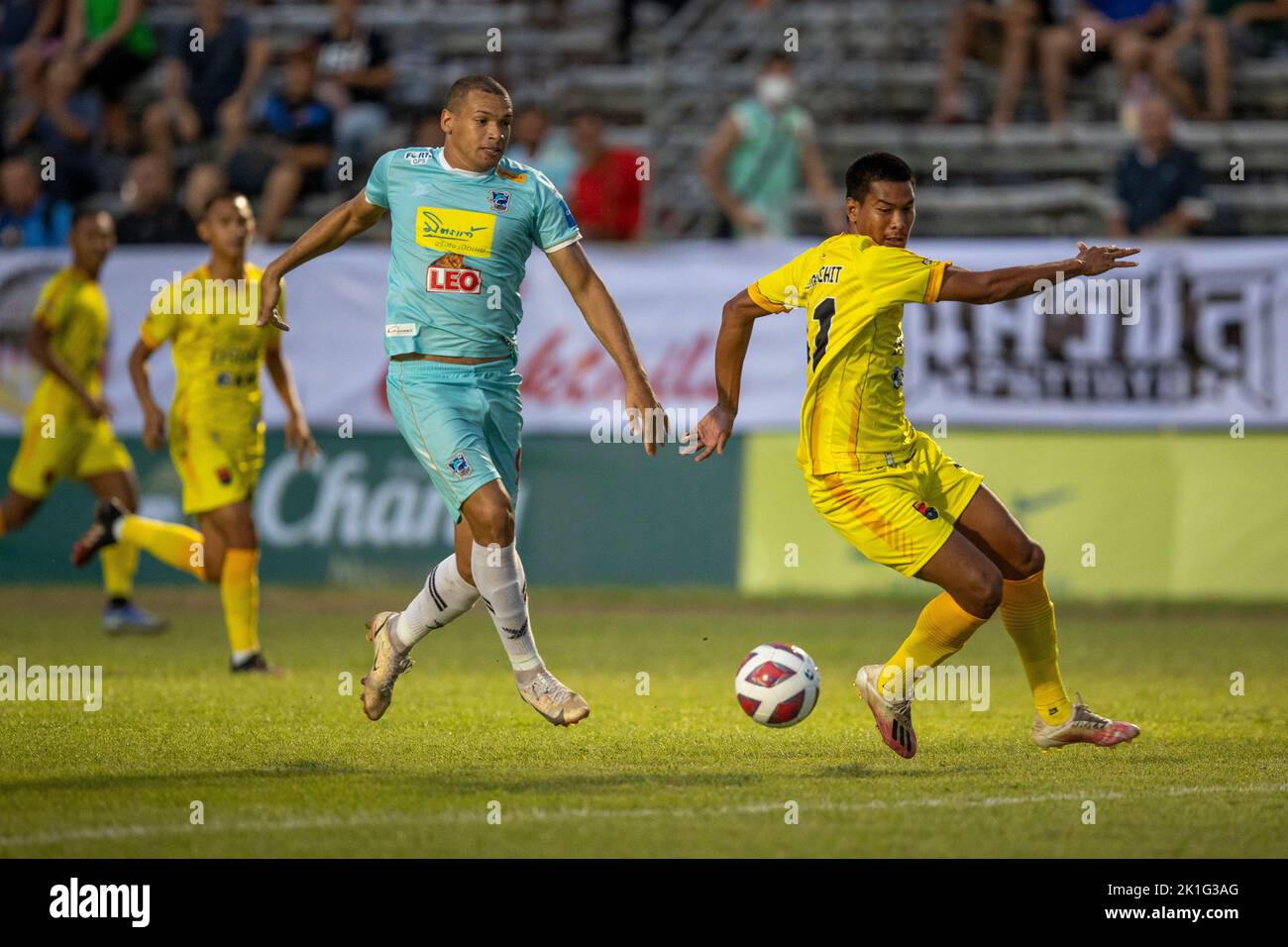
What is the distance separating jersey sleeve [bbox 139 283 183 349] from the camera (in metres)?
10.3

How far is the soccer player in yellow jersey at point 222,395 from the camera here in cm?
1030

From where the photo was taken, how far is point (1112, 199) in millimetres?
16750

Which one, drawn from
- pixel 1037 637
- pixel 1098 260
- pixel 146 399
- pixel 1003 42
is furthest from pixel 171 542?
pixel 1003 42

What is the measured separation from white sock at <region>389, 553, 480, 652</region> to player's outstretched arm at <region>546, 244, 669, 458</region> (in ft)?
3.48

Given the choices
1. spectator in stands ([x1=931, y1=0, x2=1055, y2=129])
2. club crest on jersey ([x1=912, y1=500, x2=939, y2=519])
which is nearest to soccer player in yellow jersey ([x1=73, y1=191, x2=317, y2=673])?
club crest on jersey ([x1=912, y1=500, x2=939, y2=519])

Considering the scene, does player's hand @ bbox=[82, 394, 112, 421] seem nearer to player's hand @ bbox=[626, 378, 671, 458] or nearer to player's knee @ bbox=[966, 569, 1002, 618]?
player's hand @ bbox=[626, 378, 671, 458]

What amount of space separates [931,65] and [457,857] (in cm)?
1486

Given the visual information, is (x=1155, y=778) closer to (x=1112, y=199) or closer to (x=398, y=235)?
(x=398, y=235)

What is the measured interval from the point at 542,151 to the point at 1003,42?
5038 mm

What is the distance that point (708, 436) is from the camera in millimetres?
7332

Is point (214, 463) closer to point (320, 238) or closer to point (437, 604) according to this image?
point (320, 238)

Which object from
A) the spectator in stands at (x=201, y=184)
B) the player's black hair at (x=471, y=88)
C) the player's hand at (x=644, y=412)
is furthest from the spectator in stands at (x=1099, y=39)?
the player's hand at (x=644, y=412)
